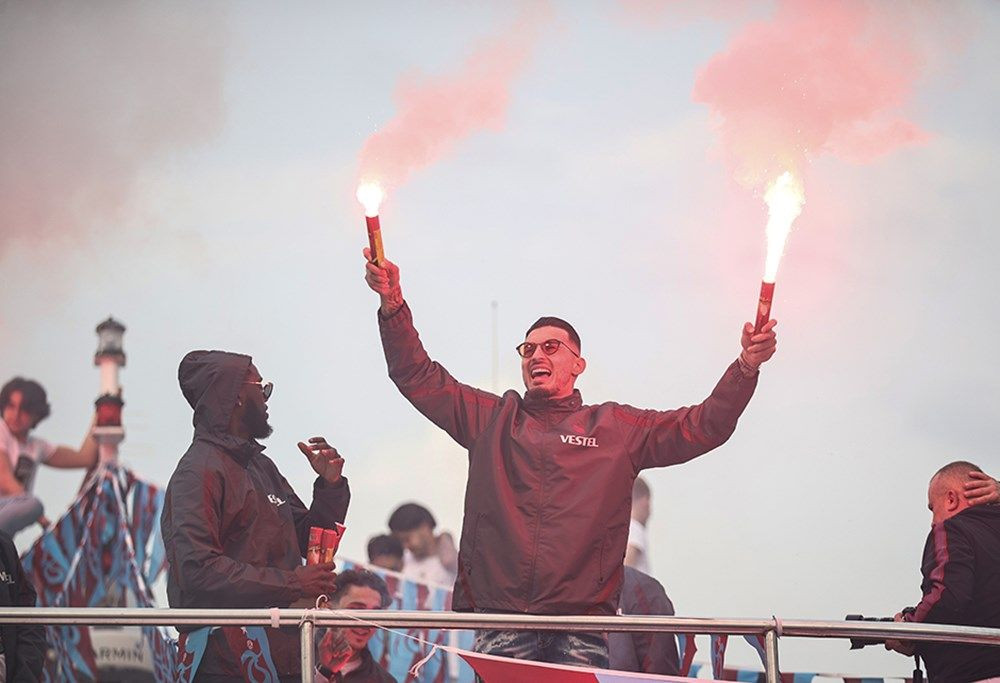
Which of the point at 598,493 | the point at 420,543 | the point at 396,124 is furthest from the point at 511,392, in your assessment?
the point at 420,543

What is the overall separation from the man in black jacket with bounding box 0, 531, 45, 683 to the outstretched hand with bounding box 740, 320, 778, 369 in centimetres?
254

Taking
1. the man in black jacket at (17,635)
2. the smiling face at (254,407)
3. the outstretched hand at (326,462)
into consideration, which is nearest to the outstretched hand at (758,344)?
the outstretched hand at (326,462)

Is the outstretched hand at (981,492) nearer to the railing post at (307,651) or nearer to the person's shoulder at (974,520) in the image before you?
the person's shoulder at (974,520)

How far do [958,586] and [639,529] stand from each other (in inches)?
155

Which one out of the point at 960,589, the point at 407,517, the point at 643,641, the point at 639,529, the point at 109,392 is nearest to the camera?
the point at 960,589

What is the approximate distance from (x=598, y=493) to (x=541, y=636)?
0.58 m

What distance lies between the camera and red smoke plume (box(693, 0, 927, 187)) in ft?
30.2

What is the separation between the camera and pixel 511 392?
6.14 meters

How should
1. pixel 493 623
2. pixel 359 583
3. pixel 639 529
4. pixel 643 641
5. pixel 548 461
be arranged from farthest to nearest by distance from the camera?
pixel 639 529 < pixel 359 583 < pixel 643 641 < pixel 548 461 < pixel 493 623

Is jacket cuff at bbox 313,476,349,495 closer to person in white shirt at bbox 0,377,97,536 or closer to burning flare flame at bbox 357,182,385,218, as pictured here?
burning flare flame at bbox 357,182,385,218

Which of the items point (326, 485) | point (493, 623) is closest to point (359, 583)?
point (326, 485)

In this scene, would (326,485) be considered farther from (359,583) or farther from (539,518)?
(359,583)

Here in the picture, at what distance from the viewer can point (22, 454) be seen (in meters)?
10.8

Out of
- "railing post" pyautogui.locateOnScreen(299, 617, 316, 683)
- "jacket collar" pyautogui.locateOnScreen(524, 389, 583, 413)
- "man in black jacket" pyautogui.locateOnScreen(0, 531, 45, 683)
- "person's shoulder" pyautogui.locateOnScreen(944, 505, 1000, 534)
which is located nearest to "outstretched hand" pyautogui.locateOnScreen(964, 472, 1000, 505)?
"person's shoulder" pyautogui.locateOnScreen(944, 505, 1000, 534)
